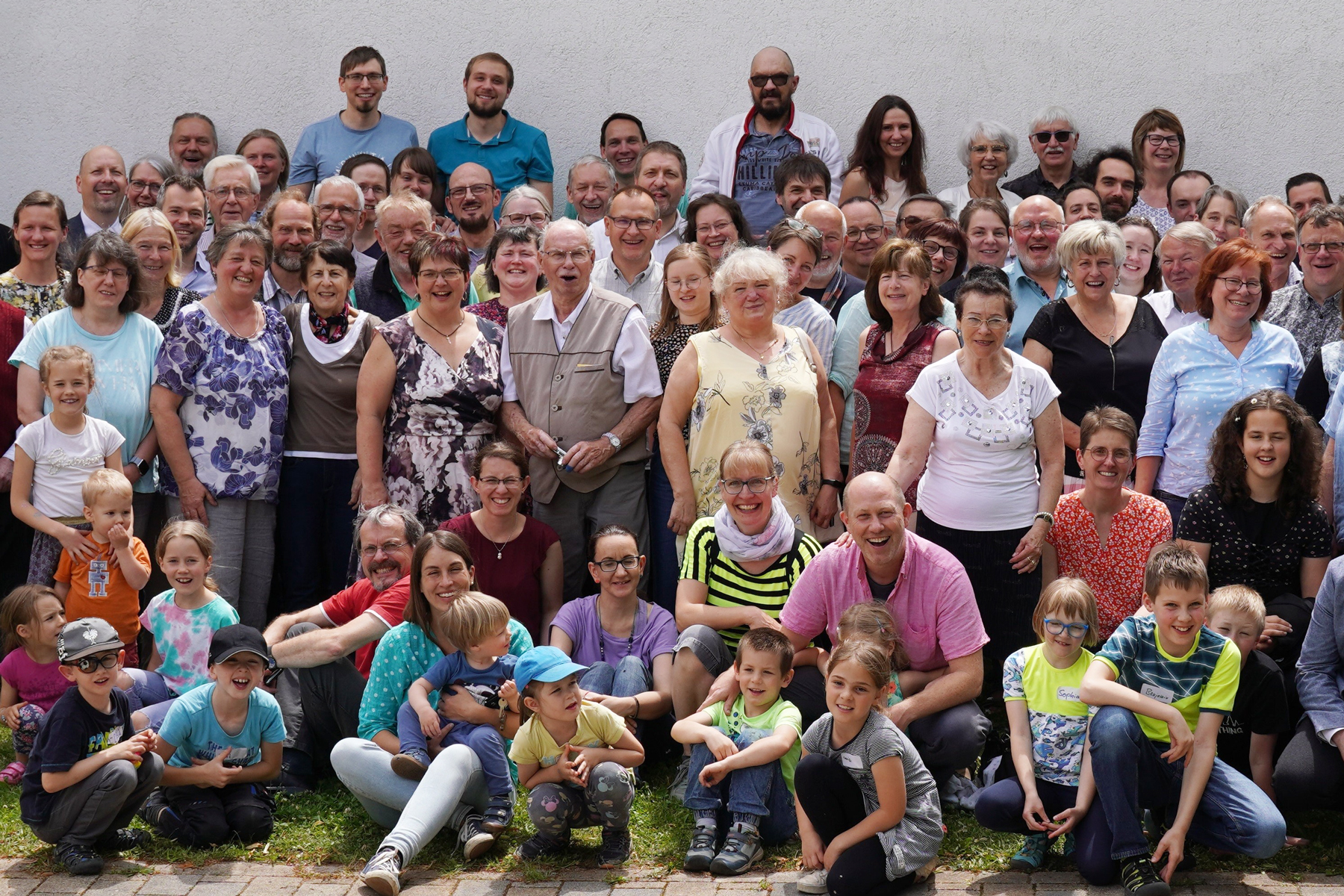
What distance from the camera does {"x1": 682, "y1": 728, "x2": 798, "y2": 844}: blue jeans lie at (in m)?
4.77

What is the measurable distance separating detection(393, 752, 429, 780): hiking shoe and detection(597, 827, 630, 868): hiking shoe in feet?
2.03

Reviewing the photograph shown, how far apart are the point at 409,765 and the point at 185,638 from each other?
3.96 ft

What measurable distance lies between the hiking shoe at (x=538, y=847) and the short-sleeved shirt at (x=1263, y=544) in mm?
2333

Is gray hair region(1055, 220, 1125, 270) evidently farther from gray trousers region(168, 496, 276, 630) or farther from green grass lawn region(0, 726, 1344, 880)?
gray trousers region(168, 496, 276, 630)

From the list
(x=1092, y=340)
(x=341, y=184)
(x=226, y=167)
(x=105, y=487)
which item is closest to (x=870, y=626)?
(x=1092, y=340)

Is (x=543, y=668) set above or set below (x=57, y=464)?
below

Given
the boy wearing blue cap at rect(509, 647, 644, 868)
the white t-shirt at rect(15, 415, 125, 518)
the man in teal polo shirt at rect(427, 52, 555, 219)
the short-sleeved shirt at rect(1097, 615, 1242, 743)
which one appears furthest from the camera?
the man in teal polo shirt at rect(427, 52, 555, 219)

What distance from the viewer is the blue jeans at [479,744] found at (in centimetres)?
491

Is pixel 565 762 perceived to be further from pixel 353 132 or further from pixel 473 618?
pixel 353 132

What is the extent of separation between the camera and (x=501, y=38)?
930 cm

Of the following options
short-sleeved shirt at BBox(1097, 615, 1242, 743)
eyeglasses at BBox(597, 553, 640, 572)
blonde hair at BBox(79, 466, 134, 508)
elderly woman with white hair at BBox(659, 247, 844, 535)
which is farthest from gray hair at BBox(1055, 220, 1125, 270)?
blonde hair at BBox(79, 466, 134, 508)

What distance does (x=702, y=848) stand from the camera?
15.3 feet

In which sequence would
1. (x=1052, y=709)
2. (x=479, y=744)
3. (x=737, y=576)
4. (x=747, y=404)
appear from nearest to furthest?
(x=1052, y=709) < (x=479, y=744) < (x=737, y=576) < (x=747, y=404)

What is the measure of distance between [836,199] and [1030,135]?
1.29 m
